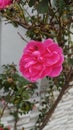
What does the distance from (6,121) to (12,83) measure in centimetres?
74

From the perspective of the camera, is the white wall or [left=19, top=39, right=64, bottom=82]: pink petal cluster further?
the white wall

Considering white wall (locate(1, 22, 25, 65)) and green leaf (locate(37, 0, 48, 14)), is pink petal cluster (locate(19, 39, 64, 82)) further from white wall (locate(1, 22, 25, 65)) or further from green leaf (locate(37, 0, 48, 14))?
white wall (locate(1, 22, 25, 65))

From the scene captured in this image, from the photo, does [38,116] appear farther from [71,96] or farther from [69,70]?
[69,70]

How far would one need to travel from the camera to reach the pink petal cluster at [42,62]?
0.85m

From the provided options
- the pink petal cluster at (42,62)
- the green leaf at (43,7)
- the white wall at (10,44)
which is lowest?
the white wall at (10,44)

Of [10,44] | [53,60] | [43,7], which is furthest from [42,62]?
[10,44]

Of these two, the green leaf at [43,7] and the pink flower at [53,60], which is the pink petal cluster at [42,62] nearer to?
the pink flower at [53,60]

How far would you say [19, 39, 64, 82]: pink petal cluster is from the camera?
2.79 feet

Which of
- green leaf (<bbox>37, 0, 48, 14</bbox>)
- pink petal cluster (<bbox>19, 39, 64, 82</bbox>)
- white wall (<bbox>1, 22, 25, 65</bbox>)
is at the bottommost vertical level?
white wall (<bbox>1, 22, 25, 65</bbox>)

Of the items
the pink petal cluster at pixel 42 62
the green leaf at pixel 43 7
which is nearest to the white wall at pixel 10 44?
the green leaf at pixel 43 7

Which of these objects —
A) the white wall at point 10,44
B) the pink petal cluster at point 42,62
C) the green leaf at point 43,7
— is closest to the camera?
the pink petal cluster at point 42,62

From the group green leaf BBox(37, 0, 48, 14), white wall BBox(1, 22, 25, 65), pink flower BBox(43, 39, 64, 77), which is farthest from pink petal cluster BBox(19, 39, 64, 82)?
white wall BBox(1, 22, 25, 65)

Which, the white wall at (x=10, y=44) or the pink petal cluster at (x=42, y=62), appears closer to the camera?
the pink petal cluster at (x=42, y=62)

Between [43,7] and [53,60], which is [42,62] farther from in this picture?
[43,7]
